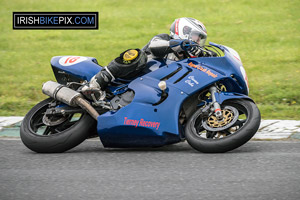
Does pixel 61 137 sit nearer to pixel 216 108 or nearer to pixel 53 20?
pixel 216 108

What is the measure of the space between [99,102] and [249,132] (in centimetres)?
164

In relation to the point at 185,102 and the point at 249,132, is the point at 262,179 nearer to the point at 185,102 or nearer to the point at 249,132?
the point at 249,132

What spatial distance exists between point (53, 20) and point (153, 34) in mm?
3356

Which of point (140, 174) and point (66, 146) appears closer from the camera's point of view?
point (140, 174)

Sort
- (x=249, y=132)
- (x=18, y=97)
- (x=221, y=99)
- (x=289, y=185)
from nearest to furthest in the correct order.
Answer: (x=289, y=185), (x=249, y=132), (x=221, y=99), (x=18, y=97)

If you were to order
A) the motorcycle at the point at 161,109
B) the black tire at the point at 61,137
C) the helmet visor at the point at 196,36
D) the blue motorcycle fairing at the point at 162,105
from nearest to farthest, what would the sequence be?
the motorcycle at the point at 161,109
the blue motorcycle fairing at the point at 162,105
the black tire at the point at 61,137
the helmet visor at the point at 196,36

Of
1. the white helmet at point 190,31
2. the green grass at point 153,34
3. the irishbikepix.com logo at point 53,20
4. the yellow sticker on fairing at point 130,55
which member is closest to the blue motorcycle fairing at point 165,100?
the yellow sticker on fairing at point 130,55

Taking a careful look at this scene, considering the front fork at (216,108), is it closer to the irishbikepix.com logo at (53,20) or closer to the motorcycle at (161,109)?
the motorcycle at (161,109)

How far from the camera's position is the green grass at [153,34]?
8.88 meters

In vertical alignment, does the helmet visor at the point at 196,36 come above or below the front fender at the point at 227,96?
above

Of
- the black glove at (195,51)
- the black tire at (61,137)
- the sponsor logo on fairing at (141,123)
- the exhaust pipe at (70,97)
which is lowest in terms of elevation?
the black tire at (61,137)

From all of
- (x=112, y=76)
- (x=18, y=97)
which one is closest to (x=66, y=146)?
(x=112, y=76)

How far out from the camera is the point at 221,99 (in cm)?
539

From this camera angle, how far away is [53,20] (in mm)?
14570
